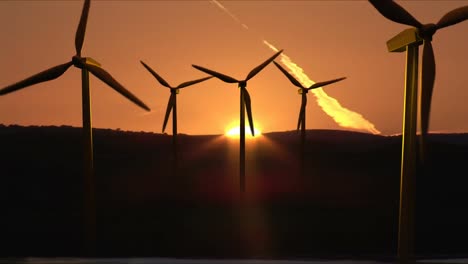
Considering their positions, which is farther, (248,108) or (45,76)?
(248,108)

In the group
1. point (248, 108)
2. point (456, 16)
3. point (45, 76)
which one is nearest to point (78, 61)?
point (45, 76)

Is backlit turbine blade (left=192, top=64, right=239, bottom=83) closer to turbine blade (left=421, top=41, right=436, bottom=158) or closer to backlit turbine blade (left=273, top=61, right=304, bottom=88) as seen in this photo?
backlit turbine blade (left=273, top=61, right=304, bottom=88)

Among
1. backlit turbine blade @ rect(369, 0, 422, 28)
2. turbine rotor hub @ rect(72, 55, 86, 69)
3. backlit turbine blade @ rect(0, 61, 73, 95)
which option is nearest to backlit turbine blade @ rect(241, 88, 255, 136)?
backlit turbine blade @ rect(0, 61, 73, 95)

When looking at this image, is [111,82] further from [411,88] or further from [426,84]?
[426,84]

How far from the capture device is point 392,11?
34031mm

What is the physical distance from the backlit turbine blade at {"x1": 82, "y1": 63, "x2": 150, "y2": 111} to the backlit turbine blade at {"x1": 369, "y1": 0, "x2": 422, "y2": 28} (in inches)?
616

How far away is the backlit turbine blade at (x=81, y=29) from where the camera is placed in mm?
40812

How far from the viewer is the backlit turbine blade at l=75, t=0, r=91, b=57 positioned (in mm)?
40812

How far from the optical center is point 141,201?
85125 mm

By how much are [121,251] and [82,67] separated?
2359 cm

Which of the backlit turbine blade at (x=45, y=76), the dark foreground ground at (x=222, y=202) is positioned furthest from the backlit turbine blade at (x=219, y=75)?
the backlit turbine blade at (x=45, y=76)

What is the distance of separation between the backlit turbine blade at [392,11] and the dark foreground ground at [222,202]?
23.3 meters

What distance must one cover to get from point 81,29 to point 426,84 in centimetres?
2574

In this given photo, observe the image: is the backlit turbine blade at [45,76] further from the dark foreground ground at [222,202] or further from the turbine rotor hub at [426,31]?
the turbine rotor hub at [426,31]
